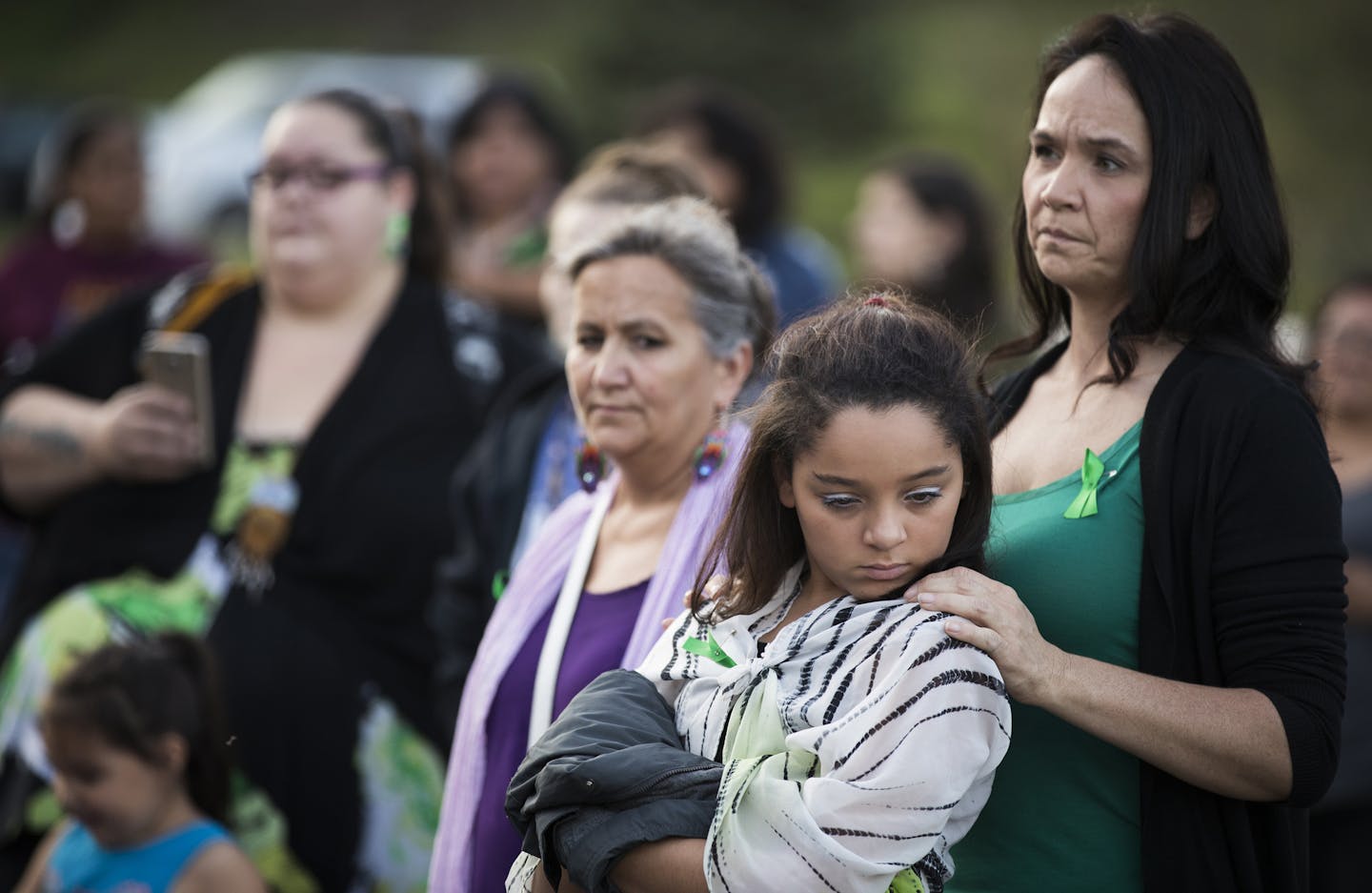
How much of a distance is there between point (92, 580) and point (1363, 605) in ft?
10.9

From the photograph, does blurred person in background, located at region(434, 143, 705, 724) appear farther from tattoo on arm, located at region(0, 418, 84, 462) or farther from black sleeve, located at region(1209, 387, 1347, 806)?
black sleeve, located at region(1209, 387, 1347, 806)

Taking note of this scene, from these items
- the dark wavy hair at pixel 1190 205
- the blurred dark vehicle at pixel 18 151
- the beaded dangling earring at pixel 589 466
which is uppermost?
the dark wavy hair at pixel 1190 205

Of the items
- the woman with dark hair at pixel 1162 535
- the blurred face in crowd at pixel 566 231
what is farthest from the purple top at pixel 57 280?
the woman with dark hair at pixel 1162 535

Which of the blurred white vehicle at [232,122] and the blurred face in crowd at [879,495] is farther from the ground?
the blurred face in crowd at [879,495]

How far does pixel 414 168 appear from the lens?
463 centimetres

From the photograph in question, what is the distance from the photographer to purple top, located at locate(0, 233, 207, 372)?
6.49m

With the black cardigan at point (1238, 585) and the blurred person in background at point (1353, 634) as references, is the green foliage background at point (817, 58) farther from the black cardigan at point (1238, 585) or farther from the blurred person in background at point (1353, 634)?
the black cardigan at point (1238, 585)

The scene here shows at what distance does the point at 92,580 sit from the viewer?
423 centimetres

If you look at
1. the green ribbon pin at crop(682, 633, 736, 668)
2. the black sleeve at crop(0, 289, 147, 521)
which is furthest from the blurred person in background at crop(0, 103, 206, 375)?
the green ribbon pin at crop(682, 633, 736, 668)

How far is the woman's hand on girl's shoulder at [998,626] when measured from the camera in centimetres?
215

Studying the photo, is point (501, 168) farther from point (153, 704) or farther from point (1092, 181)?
point (1092, 181)

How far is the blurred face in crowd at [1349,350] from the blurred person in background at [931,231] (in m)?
1.07

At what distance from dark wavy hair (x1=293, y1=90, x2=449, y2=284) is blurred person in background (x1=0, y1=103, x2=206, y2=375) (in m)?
2.44

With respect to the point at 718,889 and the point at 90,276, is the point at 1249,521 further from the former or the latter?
the point at 90,276
